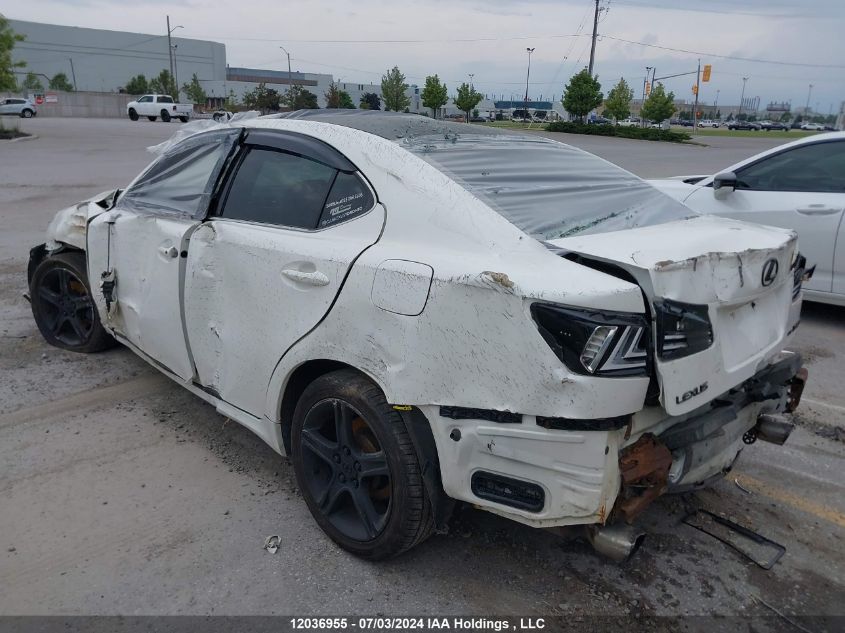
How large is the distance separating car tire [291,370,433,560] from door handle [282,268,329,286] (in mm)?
356

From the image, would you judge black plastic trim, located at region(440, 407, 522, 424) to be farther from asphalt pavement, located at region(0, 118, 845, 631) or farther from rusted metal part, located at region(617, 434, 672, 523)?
asphalt pavement, located at region(0, 118, 845, 631)

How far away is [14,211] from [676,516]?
10578 mm

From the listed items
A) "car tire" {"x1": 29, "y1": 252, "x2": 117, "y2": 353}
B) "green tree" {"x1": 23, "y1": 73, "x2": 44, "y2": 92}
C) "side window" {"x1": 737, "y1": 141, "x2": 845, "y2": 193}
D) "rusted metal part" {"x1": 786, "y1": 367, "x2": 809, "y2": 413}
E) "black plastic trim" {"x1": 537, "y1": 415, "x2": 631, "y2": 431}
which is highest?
"green tree" {"x1": 23, "y1": 73, "x2": 44, "y2": 92}

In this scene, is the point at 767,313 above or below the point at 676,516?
above

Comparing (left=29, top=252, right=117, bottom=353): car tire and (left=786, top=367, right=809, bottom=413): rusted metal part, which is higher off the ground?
(left=786, top=367, right=809, bottom=413): rusted metal part

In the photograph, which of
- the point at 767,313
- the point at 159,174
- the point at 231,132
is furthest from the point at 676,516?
the point at 159,174

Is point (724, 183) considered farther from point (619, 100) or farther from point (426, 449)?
point (619, 100)

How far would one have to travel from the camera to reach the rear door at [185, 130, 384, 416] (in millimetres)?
2615

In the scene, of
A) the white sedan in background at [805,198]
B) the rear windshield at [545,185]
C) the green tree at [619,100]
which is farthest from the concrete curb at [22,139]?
the green tree at [619,100]

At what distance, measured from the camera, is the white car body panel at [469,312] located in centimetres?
206

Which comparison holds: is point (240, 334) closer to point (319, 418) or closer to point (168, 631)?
point (319, 418)

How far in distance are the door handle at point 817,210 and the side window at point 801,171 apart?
186 mm

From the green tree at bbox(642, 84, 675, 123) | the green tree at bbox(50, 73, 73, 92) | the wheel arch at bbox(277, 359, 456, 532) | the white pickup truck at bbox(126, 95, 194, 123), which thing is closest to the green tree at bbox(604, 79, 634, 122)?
the green tree at bbox(642, 84, 675, 123)

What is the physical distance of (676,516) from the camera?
3.03 m
